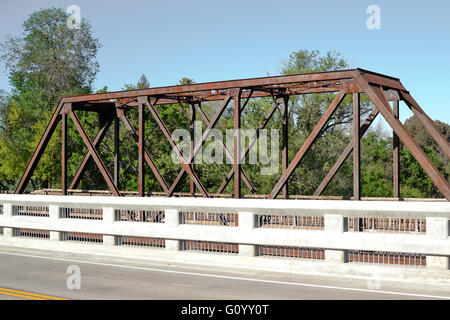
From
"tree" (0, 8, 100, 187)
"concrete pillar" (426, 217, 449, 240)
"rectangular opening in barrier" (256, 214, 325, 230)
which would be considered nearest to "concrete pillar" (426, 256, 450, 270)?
"concrete pillar" (426, 217, 449, 240)

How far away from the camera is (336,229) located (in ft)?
38.4

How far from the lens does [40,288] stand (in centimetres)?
1071

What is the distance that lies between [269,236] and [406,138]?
405cm

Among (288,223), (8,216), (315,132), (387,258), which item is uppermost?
(315,132)

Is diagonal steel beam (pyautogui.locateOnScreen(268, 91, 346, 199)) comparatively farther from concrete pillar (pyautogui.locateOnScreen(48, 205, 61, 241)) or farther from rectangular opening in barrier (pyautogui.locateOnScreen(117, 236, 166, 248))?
concrete pillar (pyautogui.locateOnScreen(48, 205, 61, 241))

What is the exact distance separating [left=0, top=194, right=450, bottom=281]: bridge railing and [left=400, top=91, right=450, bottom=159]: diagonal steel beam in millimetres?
2305

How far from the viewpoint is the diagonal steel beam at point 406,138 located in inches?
533

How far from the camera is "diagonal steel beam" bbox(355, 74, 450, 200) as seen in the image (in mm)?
13539

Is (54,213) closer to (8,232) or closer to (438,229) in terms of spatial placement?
(8,232)

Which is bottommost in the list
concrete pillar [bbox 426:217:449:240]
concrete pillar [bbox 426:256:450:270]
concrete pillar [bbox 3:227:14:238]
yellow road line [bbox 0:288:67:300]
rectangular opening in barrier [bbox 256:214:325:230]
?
yellow road line [bbox 0:288:67:300]

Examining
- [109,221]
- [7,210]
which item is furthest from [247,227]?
[7,210]
